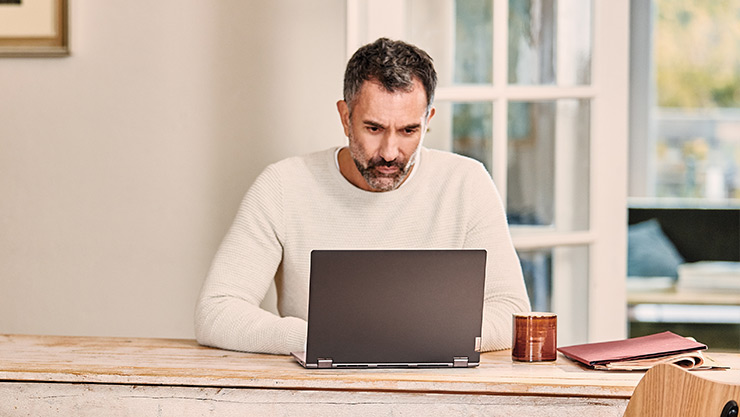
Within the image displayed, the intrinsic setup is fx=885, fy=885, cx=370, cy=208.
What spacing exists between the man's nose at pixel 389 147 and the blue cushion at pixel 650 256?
324cm

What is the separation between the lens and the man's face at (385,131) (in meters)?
1.96

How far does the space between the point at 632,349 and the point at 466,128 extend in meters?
1.00

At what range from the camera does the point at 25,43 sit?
255cm

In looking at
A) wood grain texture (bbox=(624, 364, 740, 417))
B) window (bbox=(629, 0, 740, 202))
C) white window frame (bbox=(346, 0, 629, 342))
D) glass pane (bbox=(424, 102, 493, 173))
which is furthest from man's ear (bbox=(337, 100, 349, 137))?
window (bbox=(629, 0, 740, 202))

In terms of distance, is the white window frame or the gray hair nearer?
the gray hair

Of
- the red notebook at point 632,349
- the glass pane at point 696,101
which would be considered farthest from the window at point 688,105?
the red notebook at point 632,349

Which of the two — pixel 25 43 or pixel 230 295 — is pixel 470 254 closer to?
pixel 230 295

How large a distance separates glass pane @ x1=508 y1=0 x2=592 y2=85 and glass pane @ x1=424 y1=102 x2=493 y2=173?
13 cm

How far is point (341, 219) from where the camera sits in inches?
83.6

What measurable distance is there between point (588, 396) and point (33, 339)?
1115mm

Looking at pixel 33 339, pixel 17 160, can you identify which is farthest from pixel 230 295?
pixel 17 160

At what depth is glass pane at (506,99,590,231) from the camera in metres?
2.47

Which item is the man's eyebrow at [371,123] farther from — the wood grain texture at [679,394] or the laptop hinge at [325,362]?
the wood grain texture at [679,394]

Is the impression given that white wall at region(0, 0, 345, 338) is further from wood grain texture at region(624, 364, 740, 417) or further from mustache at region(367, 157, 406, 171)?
wood grain texture at region(624, 364, 740, 417)
